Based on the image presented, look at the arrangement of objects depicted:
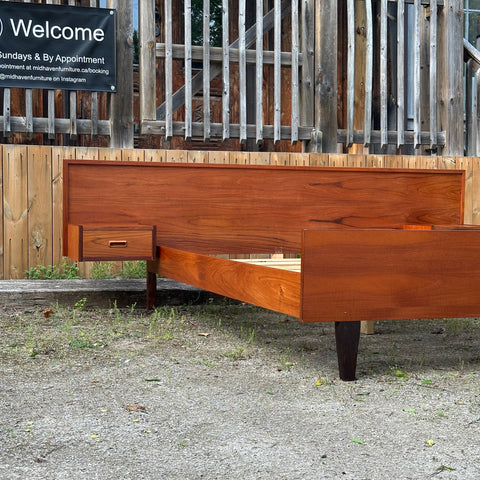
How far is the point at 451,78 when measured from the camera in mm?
7098

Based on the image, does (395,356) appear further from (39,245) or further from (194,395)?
(39,245)

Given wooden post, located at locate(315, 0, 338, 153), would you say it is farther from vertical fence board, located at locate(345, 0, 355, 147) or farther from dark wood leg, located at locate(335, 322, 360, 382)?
dark wood leg, located at locate(335, 322, 360, 382)

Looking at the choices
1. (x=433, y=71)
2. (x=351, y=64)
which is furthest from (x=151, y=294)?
(x=433, y=71)

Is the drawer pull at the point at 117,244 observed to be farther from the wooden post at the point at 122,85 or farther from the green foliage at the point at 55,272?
the wooden post at the point at 122,85

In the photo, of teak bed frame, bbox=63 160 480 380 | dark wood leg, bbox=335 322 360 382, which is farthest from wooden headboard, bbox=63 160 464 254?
dark wood leg, bbox=335 322 360 382

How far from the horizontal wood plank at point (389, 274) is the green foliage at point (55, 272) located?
3.34m

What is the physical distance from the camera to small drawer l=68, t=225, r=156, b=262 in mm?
4438

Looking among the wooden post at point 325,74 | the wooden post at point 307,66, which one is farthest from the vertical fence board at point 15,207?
the wooden post at point 325,74

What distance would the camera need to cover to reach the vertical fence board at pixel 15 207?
220 inches

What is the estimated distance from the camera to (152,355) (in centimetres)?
357

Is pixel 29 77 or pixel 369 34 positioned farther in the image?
pixel 369 34

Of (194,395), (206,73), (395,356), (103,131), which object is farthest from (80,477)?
(206,73)

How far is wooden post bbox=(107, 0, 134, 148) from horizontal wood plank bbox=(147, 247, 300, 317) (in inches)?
74.6

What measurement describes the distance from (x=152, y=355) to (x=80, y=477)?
160 cm
